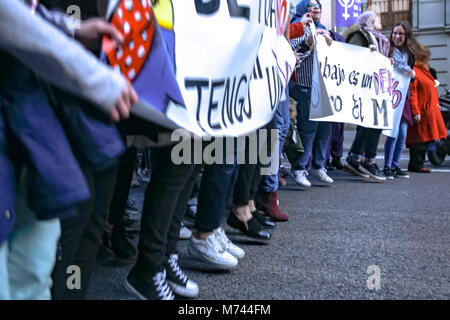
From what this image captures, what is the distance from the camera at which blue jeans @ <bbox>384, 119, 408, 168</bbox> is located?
740cm

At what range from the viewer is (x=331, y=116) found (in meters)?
5.57

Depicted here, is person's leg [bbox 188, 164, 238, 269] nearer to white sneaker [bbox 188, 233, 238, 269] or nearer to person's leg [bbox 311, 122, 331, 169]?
white sneaker [bbox 188, 233, 238, 269]

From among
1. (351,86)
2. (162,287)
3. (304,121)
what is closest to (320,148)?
(304,121)

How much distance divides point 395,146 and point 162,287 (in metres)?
6.12

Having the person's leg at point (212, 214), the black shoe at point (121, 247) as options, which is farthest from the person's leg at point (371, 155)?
the black shoe at point (121, 247)

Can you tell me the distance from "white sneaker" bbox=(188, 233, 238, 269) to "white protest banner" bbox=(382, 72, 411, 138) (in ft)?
16.3

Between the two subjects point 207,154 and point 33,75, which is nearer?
point 33,75

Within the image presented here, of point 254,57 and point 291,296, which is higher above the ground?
point 254,57

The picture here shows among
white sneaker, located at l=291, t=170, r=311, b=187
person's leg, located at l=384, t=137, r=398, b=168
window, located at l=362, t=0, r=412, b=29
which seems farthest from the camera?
window, located at l=362, t=0, r=412, b=29

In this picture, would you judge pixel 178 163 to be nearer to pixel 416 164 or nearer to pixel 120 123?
pixel 120 123

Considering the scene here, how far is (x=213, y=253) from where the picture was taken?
271 centimetres

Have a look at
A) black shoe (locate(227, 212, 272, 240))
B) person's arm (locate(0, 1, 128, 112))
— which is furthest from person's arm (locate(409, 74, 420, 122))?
person's arm (locate(0, 1, 128, 112))
